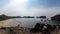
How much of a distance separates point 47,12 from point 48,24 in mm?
228

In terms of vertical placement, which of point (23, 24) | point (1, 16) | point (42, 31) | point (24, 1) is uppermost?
point (24, 1)

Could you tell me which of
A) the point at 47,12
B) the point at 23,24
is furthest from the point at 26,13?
the point at 47,12

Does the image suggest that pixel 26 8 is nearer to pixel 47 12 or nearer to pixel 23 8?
pixel 23 8

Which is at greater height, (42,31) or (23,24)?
(23,24)

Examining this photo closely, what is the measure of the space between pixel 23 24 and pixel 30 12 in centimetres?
27

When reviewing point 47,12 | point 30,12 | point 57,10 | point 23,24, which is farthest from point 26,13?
point 57,10

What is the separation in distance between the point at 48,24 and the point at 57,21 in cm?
18

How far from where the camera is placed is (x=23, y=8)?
7.56 ft

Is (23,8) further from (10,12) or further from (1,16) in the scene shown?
(1,16)

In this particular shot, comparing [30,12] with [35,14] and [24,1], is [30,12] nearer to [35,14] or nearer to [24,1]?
[35,14]

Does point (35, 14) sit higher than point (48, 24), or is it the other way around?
point (35, 14)

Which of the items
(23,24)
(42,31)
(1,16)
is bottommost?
(42,31)

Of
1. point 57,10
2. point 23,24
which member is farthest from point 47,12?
point 23,24

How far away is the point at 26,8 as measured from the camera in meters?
2.30
